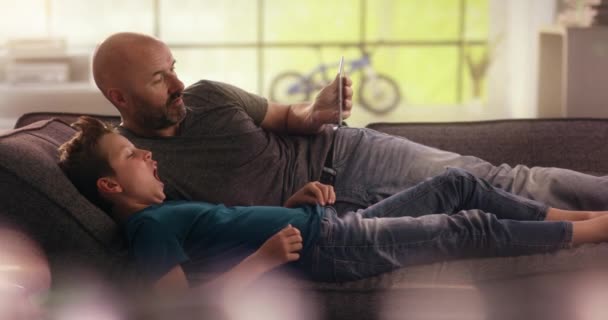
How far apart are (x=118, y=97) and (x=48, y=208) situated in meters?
0.46

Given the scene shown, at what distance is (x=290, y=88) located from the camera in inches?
195

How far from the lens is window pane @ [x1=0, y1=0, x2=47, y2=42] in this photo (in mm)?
4602

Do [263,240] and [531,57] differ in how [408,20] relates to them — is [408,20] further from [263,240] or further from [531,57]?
[263,240]

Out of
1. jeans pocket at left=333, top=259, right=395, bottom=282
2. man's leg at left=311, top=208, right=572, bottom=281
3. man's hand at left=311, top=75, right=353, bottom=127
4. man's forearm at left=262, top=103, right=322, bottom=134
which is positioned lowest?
jeans pocket at left=333, top=259, right=395, bottom=282

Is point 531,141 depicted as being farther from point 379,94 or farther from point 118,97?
point 379,94

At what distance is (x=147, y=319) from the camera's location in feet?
5.21

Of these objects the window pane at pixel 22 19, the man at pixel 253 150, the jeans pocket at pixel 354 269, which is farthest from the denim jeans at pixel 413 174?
the window pane at pixel 22 19

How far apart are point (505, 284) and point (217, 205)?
613 millimetres

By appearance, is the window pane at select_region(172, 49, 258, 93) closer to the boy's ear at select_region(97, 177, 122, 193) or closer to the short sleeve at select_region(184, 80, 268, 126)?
the short sleeve at select_region(184, 80, 268, 126)

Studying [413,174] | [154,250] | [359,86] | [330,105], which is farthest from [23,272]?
[359,86]

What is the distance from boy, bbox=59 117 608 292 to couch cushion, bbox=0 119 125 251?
1.6 inches

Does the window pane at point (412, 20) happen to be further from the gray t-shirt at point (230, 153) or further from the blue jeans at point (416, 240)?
the blue jeans at point (416, 240)

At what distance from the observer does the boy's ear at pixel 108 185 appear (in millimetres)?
1660

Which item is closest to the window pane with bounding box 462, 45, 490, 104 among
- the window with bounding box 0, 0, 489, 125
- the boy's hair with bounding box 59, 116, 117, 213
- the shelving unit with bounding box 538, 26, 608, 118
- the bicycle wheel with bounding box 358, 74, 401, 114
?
the window with bounding box 0, 0, 489, 125
